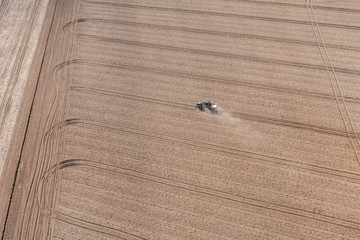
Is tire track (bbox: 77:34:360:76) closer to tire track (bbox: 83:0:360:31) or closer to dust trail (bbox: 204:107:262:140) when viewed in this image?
tire track (bbox: 83:0:360:31)

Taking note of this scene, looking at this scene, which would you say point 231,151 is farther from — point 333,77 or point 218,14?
point 218,14

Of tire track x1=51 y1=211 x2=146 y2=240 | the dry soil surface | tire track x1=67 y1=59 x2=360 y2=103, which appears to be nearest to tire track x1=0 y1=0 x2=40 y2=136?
the dry soil surface

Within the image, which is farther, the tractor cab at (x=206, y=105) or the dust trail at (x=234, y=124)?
the tractor cab at (x=206, y=105)

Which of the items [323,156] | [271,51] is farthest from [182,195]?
[271,51]

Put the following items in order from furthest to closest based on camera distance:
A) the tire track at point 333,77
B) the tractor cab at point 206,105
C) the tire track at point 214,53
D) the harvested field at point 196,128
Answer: the tire track at point 214,53, the tractor cab at point 206,105, the tire track at point 333,77, the harvested field at point 196,128

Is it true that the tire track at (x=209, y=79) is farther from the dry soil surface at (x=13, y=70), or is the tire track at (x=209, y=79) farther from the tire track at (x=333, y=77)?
the dry soil surface at (x=13, y=70)

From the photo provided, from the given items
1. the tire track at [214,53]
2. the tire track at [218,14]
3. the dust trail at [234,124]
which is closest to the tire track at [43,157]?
the tire track at [214,53]
